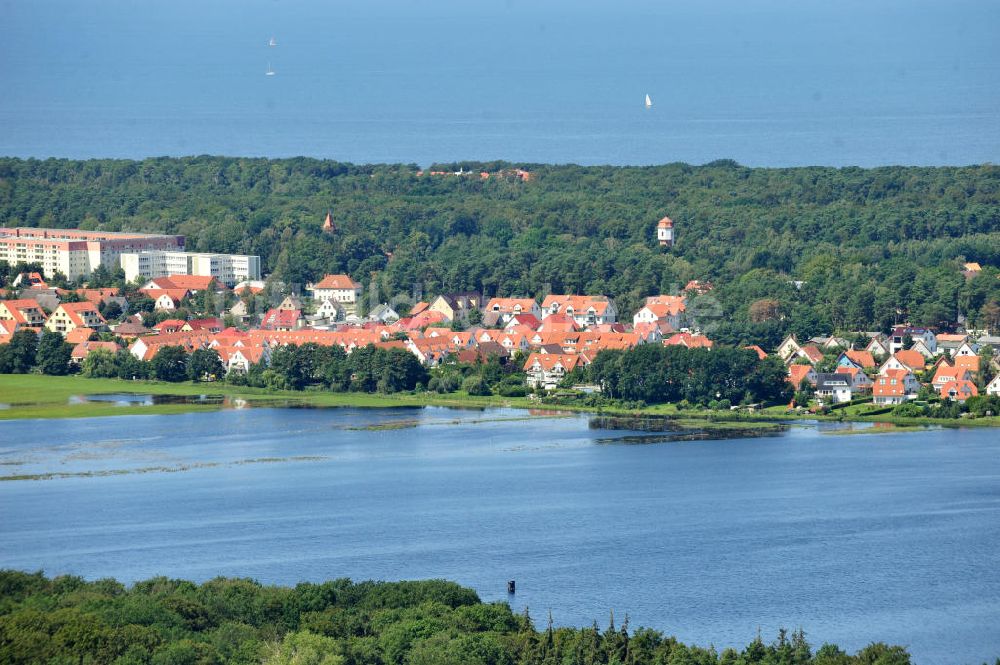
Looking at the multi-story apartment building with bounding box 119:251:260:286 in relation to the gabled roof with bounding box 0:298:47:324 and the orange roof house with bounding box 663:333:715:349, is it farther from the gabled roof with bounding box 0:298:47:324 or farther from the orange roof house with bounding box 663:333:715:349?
the orange roof house with bounding box 663:333:715:349

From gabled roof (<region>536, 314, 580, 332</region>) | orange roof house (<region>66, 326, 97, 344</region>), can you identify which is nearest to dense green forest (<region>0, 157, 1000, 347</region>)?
gabled roof (<region>536, 314, 580, 332</region>)

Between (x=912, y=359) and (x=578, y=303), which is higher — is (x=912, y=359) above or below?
below

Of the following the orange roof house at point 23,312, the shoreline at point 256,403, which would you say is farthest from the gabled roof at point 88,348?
the orange roof house at point 23,312

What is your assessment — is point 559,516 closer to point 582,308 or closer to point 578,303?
point 582,308

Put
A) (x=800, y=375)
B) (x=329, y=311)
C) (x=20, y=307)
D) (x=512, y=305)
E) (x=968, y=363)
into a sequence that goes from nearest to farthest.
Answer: (x=800, y=375) → (x=968, y=363) → (x=20, y=307) → (x=512, y=305) → (x=329, y=311)

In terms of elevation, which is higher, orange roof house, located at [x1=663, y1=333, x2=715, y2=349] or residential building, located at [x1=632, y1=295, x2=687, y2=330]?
residential building, located at [x1=632, y1=295, x2=687, y2=330]

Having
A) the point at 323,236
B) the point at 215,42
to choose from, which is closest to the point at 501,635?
the point at 323,236

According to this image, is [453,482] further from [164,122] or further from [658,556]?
[164,122]

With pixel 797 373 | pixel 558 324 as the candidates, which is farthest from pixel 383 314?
pixel 797 373
